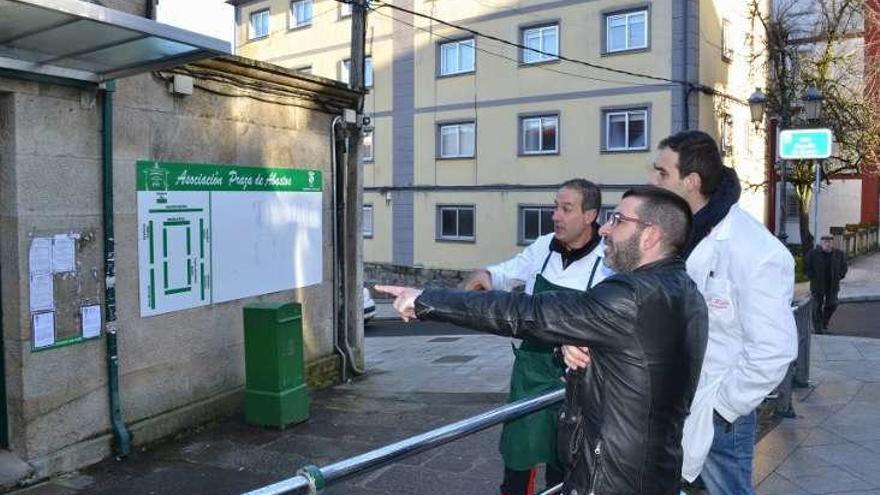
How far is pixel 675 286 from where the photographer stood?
7.57 feet

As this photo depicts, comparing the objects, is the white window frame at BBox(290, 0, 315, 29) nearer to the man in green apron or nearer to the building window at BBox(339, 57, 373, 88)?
the building window at BBox(339, 57, 373, 88)

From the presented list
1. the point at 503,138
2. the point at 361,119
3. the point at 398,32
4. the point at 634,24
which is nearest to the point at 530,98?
the point at 503,138

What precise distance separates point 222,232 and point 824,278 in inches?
429

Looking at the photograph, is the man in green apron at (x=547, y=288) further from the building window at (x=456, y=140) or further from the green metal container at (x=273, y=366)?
the building window at (x=456, y=140)

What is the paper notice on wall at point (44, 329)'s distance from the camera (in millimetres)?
5559

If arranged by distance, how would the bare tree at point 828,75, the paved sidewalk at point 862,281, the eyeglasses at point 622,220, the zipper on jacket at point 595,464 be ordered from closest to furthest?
the zipper on jacket at point 595,464 < the eyeglasses at point 622,220 < the paved sidewalk at point 862,281 < the bare tree at point 828,75

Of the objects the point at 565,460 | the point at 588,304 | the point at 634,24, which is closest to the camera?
the point at 588,304

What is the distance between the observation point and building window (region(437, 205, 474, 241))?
25.8 meters

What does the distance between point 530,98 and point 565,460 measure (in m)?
22.5

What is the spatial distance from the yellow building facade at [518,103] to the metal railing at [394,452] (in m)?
17.4

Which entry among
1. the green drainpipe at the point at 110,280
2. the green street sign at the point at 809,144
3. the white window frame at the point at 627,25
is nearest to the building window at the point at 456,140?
the white window frame at the point at 627,25

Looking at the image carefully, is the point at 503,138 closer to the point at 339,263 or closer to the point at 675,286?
the point at 339,263

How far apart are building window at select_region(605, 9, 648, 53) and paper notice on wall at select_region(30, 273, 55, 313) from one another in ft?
64.1

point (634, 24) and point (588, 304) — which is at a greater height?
point (634, 24)
